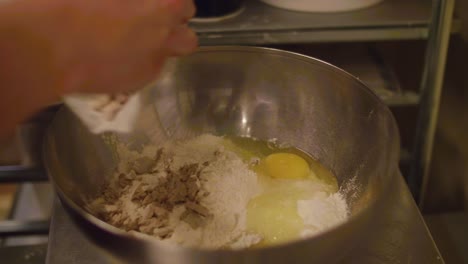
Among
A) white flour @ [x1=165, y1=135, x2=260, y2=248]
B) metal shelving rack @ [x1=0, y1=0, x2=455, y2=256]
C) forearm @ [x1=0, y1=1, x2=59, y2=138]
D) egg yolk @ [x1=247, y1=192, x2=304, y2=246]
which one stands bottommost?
egg yolk @ [x1=247, y1=192, x2=304, y2=246]

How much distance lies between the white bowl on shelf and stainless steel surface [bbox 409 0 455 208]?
0.17 metres

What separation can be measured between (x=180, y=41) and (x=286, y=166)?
1.07ft

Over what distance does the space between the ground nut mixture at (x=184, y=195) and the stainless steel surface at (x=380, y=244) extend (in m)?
0.06

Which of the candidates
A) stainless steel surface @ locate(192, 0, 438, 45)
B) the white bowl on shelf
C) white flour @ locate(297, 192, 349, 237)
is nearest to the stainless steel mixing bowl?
white flour @ locate(297, 192, 349, 237)

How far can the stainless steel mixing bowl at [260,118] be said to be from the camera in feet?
2.78

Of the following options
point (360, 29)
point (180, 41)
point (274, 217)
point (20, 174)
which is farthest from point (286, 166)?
point (20, 174)

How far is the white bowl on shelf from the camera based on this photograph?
3.96 ft

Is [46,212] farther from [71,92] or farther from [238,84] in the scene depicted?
[71,92]

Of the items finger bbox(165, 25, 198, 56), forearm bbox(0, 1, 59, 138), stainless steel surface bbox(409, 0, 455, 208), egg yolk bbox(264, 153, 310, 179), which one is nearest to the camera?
forearm bbox(0, 1, 59, 138)

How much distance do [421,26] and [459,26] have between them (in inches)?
3.3

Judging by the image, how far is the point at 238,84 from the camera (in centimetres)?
105

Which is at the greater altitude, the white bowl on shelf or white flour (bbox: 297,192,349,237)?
the white bowl on shelf

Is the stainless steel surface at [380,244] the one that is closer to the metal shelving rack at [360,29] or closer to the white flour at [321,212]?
the white flour at [321,212]

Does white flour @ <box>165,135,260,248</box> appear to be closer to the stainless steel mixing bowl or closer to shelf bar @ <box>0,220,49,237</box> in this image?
the stainless steel mixing bowl
